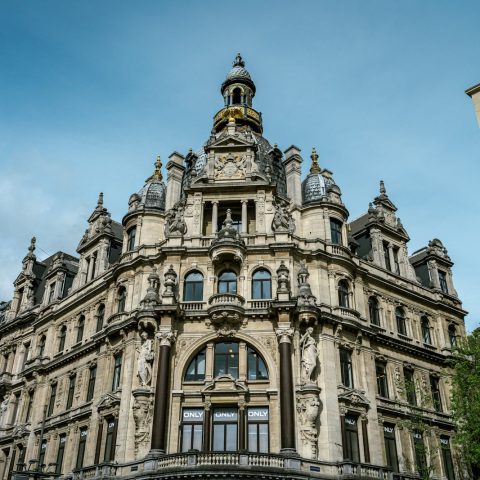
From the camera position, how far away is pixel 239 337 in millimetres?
36719

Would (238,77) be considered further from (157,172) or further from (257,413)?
(257,413)

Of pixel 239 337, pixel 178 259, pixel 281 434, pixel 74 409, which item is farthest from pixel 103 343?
pixel 281 434

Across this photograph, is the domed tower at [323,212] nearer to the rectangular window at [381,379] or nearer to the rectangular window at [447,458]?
the rectangular window at [381,379]

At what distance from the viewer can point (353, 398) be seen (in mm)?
36688

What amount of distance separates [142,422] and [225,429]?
184 inches

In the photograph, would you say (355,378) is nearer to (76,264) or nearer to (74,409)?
(74,409)

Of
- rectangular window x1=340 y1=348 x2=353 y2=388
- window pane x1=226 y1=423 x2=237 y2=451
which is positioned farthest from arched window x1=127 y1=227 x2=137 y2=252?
rectangular window x1=340 y1=348 x2=353 y2=388

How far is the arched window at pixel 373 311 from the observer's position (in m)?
42.4

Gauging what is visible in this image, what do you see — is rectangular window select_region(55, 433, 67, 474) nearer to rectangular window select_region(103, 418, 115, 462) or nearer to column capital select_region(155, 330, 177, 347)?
rectangular window select_region(103, 418, 115, 462)

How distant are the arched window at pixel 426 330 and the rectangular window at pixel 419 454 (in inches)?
308

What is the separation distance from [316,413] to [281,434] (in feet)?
7.65

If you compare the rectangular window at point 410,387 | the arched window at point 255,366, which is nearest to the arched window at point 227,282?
the arched window at point 255,366

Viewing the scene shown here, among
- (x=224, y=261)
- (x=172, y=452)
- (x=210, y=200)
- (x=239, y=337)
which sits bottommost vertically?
(x=172, y=452)

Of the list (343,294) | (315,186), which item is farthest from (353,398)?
(315,186)
